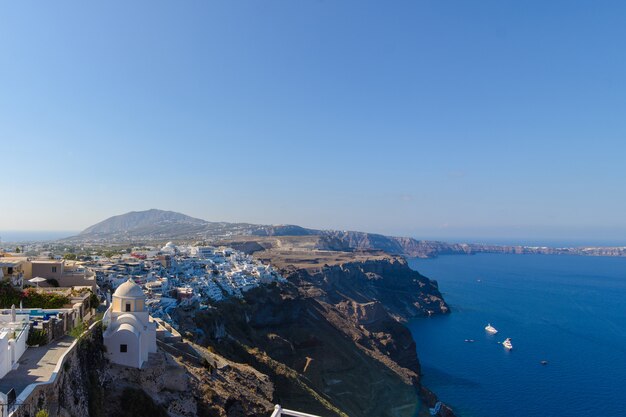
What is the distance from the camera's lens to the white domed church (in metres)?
18.2

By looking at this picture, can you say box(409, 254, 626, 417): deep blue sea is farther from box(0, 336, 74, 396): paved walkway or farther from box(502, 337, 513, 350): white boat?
box(0, 336, 74, 396): paved walkway

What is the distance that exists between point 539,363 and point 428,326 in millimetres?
26157

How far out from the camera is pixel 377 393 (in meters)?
44.4

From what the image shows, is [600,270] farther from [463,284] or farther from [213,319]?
[213,319]

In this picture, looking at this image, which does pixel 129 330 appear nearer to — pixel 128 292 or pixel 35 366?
pixel 128 292

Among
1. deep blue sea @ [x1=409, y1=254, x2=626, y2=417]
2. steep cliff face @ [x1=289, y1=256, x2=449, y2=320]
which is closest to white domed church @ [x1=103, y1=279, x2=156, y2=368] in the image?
deep blue sea @ [x1=409, y1=254, x2=626, y2=417]


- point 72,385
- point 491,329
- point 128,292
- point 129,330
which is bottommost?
point 491,329

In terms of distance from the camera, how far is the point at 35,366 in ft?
42.6

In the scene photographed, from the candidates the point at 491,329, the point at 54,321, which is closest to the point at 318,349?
the point at 54,321

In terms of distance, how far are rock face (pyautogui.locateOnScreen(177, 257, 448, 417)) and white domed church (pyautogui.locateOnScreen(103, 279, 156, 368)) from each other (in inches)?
601

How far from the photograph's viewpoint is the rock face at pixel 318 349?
37.7 meters

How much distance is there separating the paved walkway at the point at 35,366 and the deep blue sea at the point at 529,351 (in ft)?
139

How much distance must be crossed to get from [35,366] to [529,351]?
221 feet

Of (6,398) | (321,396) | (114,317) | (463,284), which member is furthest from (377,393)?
(463,284)
